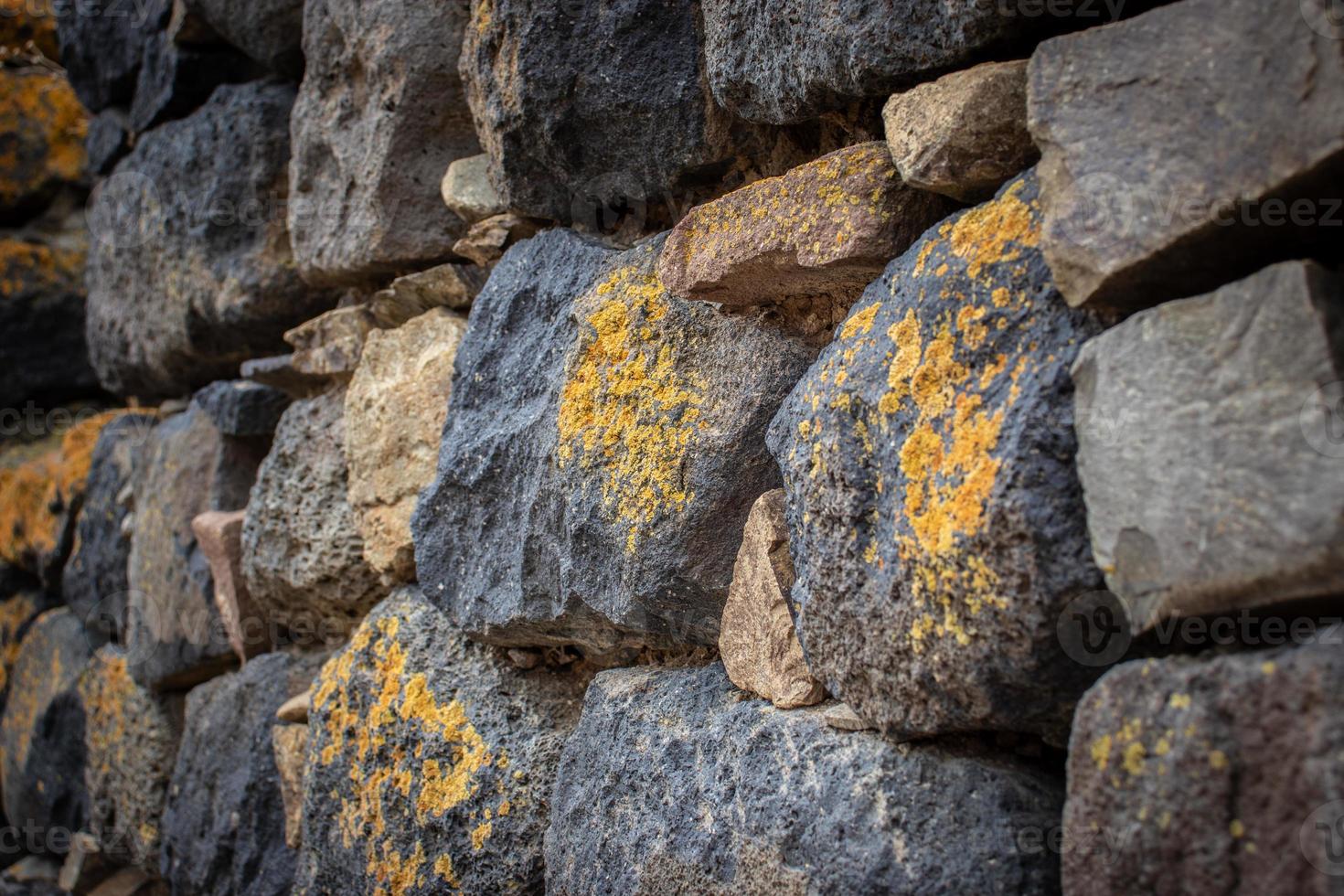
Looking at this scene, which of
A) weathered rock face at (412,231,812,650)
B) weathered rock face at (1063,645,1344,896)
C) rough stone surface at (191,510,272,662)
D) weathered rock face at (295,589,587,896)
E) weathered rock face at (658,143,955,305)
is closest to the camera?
weathered rock face at (1063,645,1344,896)

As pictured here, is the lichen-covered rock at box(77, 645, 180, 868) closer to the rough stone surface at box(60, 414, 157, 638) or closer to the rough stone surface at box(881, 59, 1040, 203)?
the rough stone surface at box(60, 414, 157, 638)

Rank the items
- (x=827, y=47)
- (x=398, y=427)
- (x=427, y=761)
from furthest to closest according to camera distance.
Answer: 1. (x=398, y=427)
2. (x=427, y=761)
3. (x=827, y=47)

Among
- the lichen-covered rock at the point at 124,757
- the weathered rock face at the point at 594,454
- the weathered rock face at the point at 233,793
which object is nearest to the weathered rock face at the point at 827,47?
the weathered rock face at the point at 594,454

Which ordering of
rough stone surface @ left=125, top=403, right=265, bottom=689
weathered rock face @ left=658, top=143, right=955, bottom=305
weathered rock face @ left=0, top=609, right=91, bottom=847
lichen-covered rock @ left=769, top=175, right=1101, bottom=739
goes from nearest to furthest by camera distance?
1. lichen-covered rock @ left=769, top=175, right=1101, bottom=739
2. weathered rock face @ left=658, top=143, right=955, bottom=305
3. rough stone surface @ left=125, top=403, right=265, bottom=689
4. weathered rock face @ left=0, top=609, right=91, bottom=847

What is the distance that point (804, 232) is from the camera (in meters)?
1.11

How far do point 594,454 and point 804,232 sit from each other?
40 cm

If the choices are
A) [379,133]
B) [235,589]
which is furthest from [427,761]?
[379,133]

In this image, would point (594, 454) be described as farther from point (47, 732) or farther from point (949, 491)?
point (47, 732)

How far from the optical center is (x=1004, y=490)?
84 centimetres

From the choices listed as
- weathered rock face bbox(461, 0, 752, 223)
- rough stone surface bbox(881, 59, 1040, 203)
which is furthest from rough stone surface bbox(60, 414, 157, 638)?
rough stone surface bbox(881, 59, 1040, 203)

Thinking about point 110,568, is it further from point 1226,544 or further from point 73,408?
point 1226,544

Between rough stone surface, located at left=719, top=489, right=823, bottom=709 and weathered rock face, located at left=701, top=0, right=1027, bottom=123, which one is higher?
weathered rock face, located at left=701, top=0, right=1027, bottom=123

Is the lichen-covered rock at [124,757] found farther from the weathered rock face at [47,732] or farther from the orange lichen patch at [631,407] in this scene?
the orange lichen patch at [631,407]

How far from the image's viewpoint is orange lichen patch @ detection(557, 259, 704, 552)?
4.11 feet
